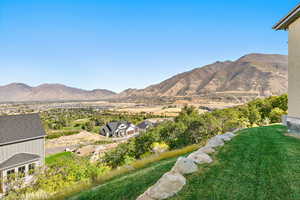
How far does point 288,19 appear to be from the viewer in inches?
307

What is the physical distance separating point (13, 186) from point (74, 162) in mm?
2609

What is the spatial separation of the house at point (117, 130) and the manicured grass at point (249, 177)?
53156 mm

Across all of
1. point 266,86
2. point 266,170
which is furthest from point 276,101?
point 266,86

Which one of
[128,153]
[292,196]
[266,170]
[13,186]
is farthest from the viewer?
[128,153]

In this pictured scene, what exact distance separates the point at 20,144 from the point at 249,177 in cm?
1760

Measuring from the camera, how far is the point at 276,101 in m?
26.4

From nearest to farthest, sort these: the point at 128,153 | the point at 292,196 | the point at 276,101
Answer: the point at 292,196 < the point at 128,153 < the point at 276,101

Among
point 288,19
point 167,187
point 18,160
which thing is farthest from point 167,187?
point 18,160

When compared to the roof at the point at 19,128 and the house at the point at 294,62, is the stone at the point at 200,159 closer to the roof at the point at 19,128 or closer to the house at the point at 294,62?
the house at the point at 294,62

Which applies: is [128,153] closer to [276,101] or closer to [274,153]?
[274,153]

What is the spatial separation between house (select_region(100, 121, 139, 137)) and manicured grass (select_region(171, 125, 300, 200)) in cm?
5316

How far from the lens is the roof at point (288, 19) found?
24.2ft

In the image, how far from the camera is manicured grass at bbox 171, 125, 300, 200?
11.9ft

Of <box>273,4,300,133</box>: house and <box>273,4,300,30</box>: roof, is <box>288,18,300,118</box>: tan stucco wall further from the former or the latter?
<box>273,4,300,30</box>: roof
